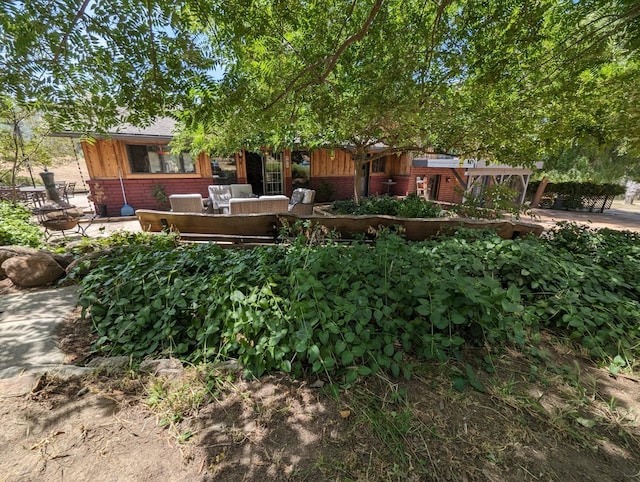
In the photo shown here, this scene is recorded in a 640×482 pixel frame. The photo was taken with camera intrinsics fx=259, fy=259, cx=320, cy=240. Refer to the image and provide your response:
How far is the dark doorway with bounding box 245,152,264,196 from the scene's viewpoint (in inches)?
490

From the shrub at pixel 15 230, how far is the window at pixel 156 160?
4851 millimetres

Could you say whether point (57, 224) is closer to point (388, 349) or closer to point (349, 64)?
point (349, 64)

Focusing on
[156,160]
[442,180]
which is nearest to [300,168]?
[156,160]

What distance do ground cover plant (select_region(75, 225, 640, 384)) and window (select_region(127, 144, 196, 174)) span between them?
8979 mm

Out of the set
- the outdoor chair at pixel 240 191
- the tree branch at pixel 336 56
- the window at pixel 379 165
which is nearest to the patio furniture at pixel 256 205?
the outdoor chair at pixel 240 191

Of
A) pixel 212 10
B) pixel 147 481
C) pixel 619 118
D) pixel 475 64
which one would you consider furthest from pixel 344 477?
pixel 619 118

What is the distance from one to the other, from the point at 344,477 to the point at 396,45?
188 inches

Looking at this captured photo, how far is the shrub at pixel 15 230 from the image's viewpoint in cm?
427

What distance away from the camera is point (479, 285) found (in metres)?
1.90

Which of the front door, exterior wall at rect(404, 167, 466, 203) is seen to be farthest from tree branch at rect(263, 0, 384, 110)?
exterior wall at rect(404, 167, 466, 203)

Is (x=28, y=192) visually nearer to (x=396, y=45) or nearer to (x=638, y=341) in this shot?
(x=396, y=45)

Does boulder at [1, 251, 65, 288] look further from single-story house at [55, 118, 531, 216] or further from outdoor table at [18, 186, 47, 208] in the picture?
outdoor table at [18, 186, 47, 208]

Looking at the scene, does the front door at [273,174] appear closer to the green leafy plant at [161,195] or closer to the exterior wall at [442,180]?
the green leafy plant at [161,195]

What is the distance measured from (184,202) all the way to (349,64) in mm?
6418
